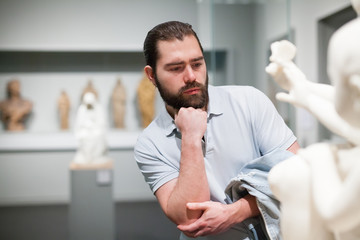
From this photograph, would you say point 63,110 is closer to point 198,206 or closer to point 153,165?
point 153,165

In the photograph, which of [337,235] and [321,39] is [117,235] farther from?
[337,235]

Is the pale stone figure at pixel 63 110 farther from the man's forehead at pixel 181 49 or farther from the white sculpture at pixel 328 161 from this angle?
the white sculpture at pixel 328 161

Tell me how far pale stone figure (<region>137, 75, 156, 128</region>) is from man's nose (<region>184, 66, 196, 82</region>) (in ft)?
9.70

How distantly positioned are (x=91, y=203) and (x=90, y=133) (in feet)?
2.35

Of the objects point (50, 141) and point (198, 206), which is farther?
point (50, 141)

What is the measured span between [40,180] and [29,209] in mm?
319

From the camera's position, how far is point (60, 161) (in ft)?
14.1

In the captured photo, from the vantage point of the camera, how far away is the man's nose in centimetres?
142

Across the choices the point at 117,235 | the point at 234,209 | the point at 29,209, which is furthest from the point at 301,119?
the point at 29,209

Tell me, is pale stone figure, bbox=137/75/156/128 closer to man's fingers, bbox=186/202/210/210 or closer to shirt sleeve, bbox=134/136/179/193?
shirt sleeve, bbox=134/136/179/193

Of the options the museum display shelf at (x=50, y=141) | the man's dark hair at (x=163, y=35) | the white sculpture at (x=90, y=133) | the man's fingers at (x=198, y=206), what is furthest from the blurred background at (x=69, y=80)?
the man's fingers at (x=198, y=206)

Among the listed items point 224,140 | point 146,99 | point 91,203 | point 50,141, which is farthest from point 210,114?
point 50,141

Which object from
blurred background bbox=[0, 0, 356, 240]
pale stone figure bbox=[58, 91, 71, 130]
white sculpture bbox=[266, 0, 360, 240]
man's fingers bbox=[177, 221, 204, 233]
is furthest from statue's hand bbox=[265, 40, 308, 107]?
pale stone figure bbox=[58, 91, 71, 130]

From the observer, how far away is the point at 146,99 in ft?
14.4
